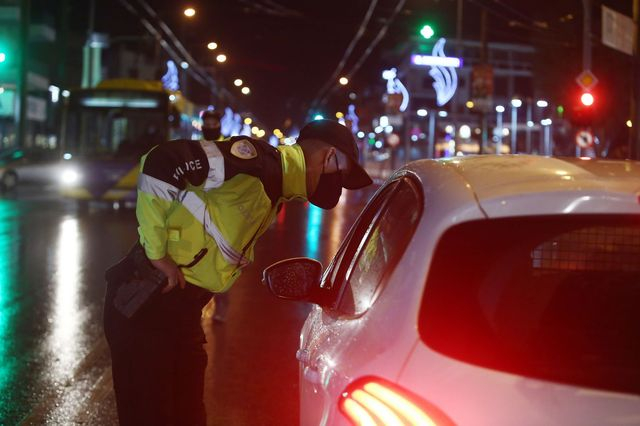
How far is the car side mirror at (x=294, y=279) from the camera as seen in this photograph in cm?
300

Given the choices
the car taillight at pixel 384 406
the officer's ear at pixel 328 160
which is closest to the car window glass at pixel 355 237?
the officer's ear at pixel 328 160

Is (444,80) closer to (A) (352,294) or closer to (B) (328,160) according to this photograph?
(B) (328,160)

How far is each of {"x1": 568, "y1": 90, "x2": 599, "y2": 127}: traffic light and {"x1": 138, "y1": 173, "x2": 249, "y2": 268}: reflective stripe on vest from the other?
1761cm

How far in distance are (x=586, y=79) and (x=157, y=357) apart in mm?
17495

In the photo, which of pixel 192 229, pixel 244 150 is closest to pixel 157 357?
pixel 192 229

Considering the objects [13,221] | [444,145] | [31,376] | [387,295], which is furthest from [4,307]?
[444,145]

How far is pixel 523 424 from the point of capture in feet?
5.93

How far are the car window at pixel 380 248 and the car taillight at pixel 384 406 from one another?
0.34 meters

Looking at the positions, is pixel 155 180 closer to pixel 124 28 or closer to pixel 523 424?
pixel 523 424

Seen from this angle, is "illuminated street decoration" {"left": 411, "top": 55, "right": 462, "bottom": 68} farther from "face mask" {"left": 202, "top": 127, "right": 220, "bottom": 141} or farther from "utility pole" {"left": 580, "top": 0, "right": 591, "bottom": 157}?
"face mask" {"left": 202, "top": 127, "right": 220, "bottom": 141}

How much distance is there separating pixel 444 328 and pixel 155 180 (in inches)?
58.1

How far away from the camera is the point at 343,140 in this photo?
3322 mm

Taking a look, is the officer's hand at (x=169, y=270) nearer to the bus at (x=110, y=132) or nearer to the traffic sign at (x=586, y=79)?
the traffic sign at (x=586, y=79)

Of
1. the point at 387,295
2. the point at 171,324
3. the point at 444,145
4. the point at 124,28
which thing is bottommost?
the point at 171,324
